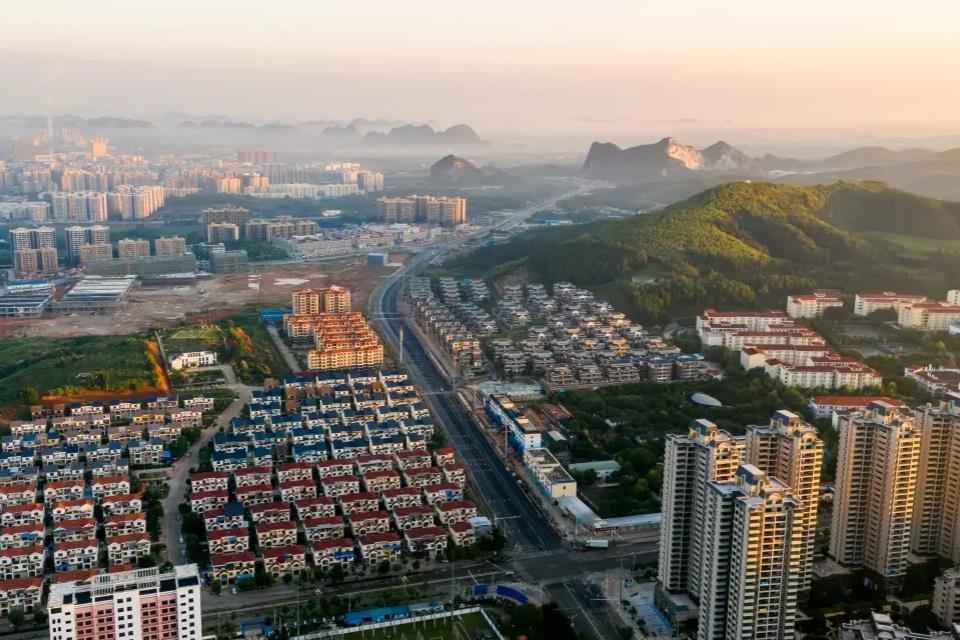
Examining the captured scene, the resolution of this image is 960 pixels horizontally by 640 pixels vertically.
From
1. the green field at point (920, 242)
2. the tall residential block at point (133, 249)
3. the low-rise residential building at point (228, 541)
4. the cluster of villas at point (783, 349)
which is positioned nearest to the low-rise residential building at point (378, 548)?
the low-rise residential building at point (228, 541)

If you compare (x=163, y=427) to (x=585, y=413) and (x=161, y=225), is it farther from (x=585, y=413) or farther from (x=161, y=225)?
(x=161, y=225)

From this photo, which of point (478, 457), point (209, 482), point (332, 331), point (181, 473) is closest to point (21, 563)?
point (209, 482)

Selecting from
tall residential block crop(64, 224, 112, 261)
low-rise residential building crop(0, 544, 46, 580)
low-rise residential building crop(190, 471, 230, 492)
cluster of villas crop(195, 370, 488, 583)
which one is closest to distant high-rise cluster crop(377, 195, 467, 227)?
tall residential block crop(64, 224, 112, 261)

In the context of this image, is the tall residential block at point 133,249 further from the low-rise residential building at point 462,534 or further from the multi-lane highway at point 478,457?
the low-rise residential building at point 462,534

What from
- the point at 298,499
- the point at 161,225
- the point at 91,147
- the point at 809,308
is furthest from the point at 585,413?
the point at 91,147

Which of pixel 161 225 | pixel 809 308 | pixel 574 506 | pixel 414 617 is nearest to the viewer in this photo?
pixel 414 617

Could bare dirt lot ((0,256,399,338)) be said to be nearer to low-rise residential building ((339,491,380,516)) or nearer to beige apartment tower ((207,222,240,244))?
beige apartment tower ((207,222,240,244))
